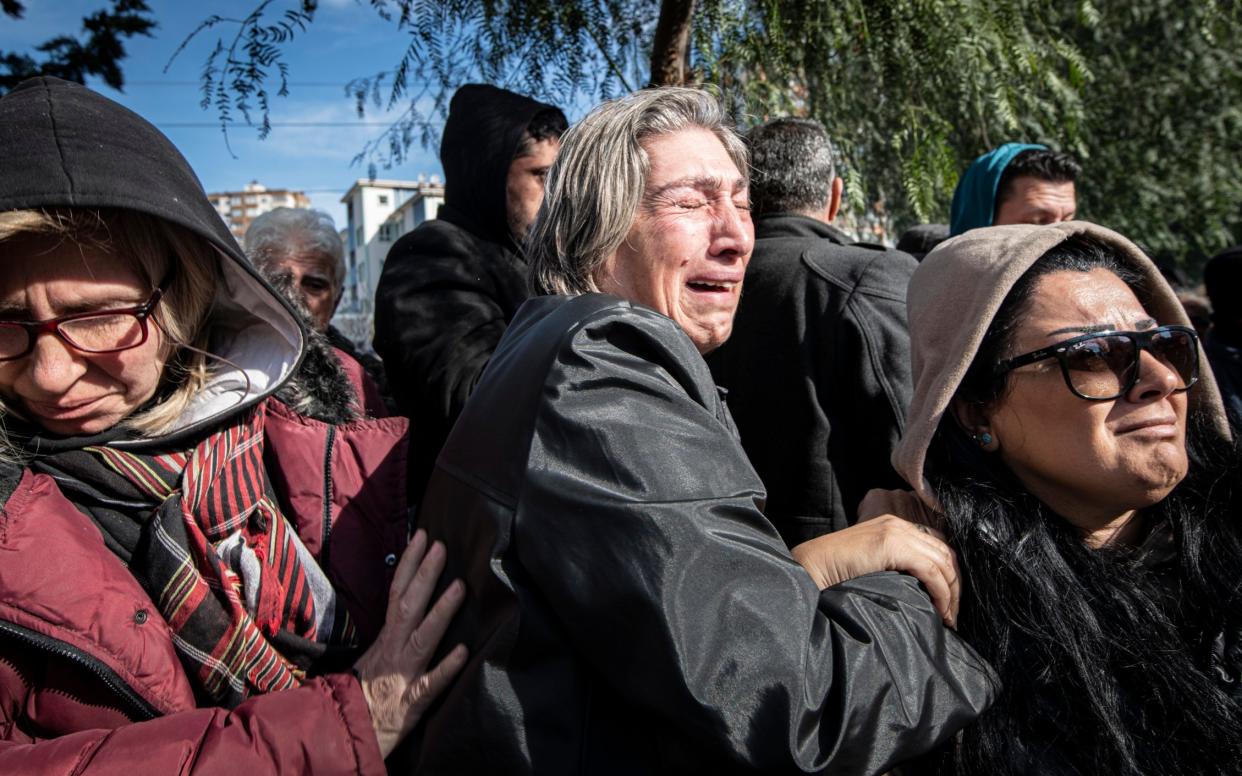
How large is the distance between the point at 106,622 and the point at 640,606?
2.50 ft

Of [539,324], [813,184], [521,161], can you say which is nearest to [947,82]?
[813,184]

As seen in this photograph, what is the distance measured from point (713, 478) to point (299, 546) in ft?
2.68

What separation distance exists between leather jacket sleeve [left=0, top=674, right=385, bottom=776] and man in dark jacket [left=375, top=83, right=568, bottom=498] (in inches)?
43.0

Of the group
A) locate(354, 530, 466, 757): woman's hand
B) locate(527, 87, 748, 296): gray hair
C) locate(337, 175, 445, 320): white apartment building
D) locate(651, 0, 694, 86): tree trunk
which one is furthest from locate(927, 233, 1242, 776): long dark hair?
locate(337, 175, 445, 320): white apartment building

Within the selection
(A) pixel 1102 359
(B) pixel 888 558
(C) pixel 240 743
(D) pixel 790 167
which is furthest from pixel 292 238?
(A) pixel 1102 359

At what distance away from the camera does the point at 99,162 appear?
1.33 m

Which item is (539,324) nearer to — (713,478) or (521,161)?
(713,478)

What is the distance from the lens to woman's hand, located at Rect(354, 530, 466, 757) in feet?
4.19

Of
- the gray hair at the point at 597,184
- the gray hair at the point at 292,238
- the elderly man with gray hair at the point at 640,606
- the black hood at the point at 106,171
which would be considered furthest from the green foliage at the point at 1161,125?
the black hood at the point at 106,171

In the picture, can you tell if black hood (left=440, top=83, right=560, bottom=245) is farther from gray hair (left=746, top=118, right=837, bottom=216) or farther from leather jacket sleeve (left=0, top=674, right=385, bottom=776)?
leather jacket sleeve (left=0, top=674, right=385, bottom=776)

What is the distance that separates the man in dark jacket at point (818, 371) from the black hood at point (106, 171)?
1.37m

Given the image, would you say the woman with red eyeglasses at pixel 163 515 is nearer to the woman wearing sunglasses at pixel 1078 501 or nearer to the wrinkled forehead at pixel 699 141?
the wrinkled forehead at pixel 699 141

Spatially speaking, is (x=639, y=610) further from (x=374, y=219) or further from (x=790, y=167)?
(x=374, y=219)

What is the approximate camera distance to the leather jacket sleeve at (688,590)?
3.48ft
